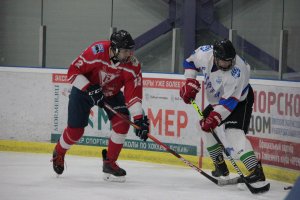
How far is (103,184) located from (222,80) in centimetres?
110

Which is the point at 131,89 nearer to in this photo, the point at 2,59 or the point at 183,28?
the point at 183,28

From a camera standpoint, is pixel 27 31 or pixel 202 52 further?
pixel 27 31

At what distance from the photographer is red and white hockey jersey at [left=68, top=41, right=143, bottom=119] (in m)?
5.41

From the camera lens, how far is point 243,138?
17.4 feet

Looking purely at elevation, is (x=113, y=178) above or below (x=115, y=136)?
below

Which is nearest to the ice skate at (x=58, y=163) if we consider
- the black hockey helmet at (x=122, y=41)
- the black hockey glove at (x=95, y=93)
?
the black hockey glove at (x=95, y=93)

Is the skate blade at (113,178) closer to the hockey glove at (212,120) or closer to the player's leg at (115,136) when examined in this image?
the player's leg at (115,136)

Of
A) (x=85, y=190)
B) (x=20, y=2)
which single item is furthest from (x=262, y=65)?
(x=20, y=2)

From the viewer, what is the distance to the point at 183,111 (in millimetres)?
6496

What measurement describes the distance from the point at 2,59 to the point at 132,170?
2.13 metres

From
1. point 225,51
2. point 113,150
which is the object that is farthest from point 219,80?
point 113,150

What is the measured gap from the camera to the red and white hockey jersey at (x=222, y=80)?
5230 mm

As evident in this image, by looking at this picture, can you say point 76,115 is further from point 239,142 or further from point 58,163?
point 239,142

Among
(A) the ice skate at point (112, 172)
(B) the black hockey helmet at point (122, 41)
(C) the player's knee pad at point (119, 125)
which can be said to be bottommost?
(A) the ice skate at point (112, 172)
